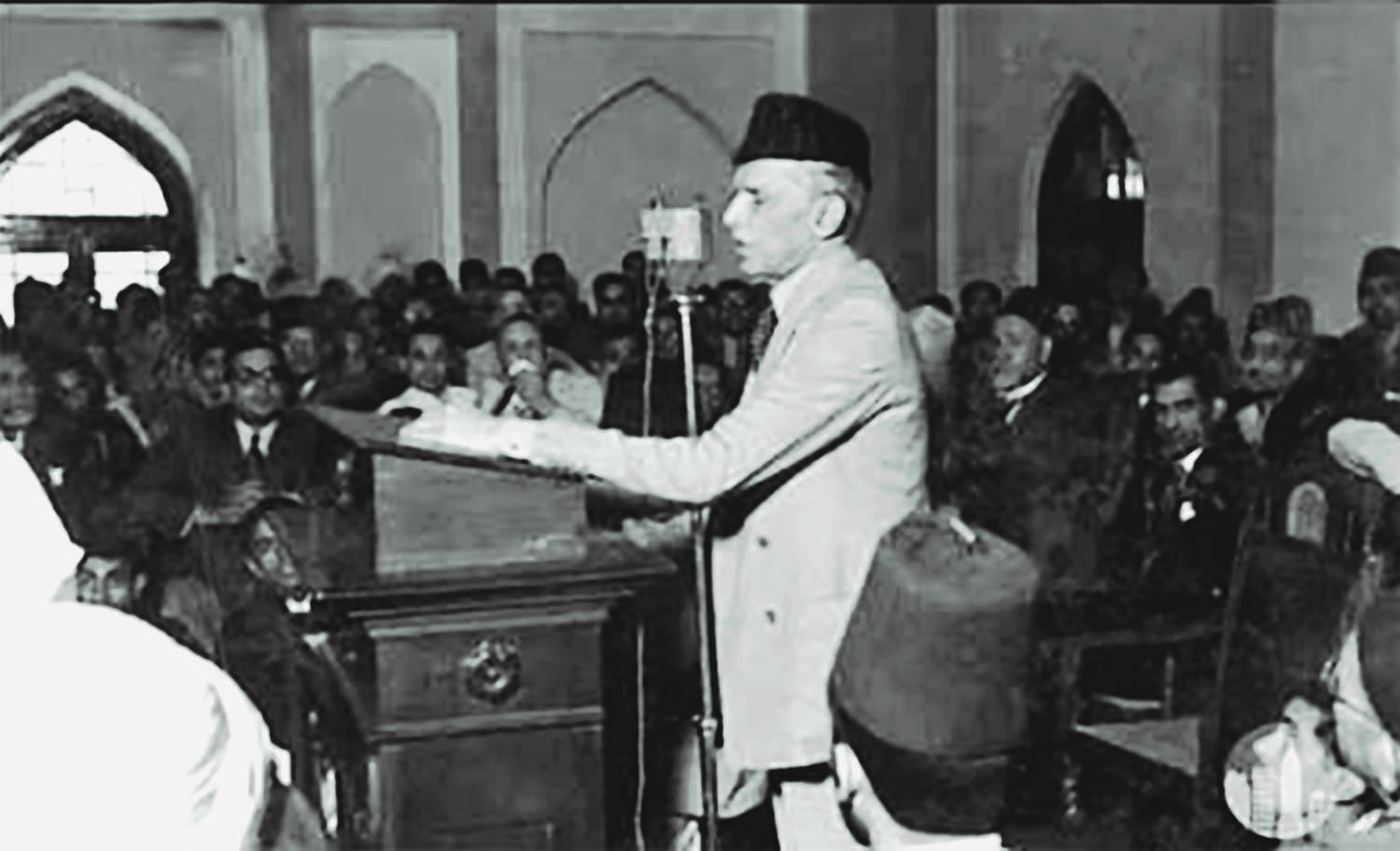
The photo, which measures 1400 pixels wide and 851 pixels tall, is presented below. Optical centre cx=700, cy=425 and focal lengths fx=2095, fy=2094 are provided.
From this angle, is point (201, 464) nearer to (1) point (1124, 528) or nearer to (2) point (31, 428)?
(2) point (31, 428)

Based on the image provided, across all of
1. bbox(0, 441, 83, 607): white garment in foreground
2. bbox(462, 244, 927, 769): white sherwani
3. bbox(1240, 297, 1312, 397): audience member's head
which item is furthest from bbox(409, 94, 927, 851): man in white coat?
bbox(0, 441, 83, 607): white garment in foreground

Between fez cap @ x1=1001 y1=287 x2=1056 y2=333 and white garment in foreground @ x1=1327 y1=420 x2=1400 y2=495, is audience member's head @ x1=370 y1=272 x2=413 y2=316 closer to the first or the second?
fez cap @ x1=1001 y1=287 x2=1056 y2=333

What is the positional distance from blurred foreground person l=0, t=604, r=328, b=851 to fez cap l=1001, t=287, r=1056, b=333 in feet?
3.83

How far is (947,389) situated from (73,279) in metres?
0.82

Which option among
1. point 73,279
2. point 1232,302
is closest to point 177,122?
point 73,279

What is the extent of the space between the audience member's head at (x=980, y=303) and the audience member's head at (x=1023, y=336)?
11 mm

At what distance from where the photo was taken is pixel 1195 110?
2072mm

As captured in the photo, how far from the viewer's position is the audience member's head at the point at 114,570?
1907mm

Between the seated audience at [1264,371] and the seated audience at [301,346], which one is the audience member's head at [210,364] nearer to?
the seated audience at [301,346]

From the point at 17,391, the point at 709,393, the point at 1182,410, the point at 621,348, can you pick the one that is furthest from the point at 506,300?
the point at 1182,410

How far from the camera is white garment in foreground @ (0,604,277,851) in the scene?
3.39 ft

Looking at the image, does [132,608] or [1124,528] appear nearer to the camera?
[132,608]

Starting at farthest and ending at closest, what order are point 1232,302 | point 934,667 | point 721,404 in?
1. point 1232,302
2. point 721,404
3. point 934,667

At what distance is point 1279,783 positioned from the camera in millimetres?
1814
